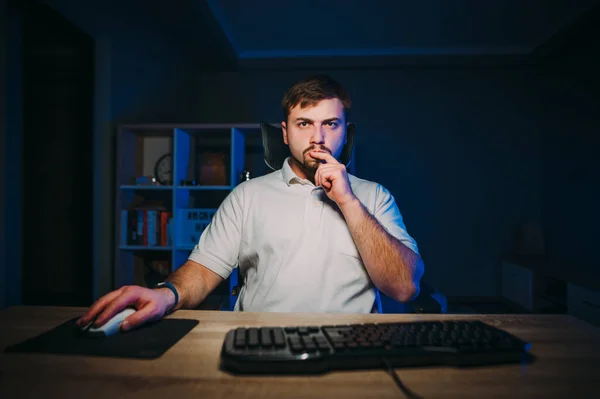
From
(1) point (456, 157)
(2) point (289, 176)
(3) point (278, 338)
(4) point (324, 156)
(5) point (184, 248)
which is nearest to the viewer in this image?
(3) point (278, 338)

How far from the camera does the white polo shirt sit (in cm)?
141

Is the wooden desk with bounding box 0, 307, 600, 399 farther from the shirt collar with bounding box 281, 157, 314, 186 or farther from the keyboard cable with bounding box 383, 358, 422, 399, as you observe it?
the shirt collar with bounding box 281, 157, 314, 186

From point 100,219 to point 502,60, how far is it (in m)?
4.39

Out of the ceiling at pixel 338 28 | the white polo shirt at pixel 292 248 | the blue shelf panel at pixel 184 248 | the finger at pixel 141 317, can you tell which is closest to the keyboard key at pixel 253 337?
the finger at pixel 141 317

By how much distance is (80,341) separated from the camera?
784 millimetres

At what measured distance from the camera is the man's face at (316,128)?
149cm

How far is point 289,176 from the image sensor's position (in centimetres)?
162

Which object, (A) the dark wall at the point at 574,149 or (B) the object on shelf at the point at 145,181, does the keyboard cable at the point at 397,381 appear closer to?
(B) the object on shelf at the point at 145,181

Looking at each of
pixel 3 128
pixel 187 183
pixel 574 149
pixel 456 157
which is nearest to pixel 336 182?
pixel 3 128

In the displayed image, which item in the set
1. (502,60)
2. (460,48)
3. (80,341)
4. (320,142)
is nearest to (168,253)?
(320,142)

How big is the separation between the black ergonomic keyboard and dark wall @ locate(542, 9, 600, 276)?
10.7 ft

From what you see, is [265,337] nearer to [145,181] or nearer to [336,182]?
[336,182]

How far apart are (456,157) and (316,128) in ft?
11.4

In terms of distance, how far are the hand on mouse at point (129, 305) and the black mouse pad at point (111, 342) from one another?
2 cm
